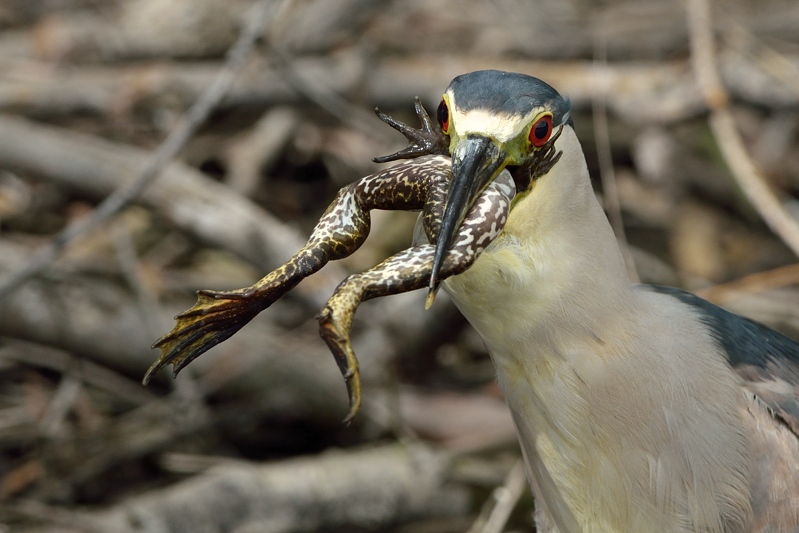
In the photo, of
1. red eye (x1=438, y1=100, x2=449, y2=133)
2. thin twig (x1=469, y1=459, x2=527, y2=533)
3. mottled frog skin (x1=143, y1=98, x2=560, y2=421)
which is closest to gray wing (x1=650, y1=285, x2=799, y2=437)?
mottled frog skin (x1=143, y1=98, x2=560, y2=421)

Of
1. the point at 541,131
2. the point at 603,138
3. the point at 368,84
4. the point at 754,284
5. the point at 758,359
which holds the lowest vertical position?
the point at 758,359

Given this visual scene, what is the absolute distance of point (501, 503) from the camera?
9.09 ft

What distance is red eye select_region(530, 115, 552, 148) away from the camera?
1558 mm

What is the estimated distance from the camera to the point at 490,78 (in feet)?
5.18

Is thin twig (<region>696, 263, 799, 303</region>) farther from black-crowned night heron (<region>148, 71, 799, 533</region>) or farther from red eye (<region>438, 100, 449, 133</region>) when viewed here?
red eye (<region>438, 100, 449, 133</region>)

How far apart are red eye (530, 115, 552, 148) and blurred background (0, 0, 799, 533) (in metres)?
1.45

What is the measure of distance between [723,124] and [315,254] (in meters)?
2.55

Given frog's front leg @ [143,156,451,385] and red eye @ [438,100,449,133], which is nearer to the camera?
frog's front leg @ [143,156,451,385]

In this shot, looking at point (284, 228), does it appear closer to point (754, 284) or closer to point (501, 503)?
point (501, 503)

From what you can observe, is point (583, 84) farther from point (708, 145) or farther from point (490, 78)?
point (490, 78)

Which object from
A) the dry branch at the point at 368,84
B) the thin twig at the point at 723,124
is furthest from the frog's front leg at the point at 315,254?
the dry branch at the point at 368,84

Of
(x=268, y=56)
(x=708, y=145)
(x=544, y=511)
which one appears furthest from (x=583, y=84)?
(x=544, y=511)

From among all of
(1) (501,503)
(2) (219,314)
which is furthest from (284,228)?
(2) (219,314)

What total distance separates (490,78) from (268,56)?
2.44m
